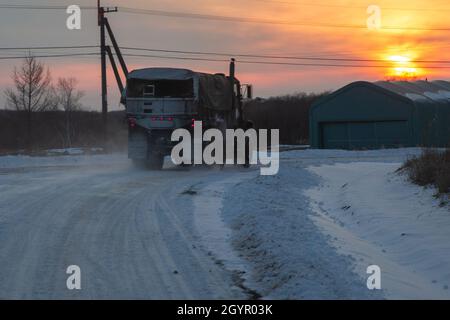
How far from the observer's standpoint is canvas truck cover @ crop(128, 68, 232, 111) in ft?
78.4

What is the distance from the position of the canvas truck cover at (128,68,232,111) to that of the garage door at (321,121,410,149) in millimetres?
23299

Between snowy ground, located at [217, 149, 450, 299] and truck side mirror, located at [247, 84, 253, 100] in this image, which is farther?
truck side mirror, located at [247, 84, 253, 100]

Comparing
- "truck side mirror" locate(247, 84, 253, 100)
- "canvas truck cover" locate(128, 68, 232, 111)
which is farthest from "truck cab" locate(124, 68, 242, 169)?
"truck side mirror" locate(247, 84, 253, 100)

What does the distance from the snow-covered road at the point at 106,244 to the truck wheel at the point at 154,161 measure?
20.9ft

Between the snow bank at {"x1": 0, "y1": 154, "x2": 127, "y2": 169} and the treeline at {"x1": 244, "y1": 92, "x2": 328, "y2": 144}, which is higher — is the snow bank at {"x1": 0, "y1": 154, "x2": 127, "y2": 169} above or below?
below

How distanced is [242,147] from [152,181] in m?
7.75

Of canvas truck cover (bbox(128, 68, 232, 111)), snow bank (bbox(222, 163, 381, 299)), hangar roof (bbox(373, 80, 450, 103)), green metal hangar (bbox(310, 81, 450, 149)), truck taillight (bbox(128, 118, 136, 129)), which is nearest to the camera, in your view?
snow bank (bbox(222, 163, 381, 299))

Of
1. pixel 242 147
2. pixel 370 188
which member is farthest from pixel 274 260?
pixel 242 147

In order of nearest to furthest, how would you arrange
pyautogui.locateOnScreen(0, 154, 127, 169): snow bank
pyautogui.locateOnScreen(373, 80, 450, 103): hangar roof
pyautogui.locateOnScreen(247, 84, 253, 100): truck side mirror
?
1. pyautogui.locateOnScreen(247, 84, 253, 100): truck side mirror
2. pyautogui.locateOnScreen(0, 154, 127, 169): snow bank
3. pyautogui.locateOnScreen(373, 80, 450, 103): hangar roof

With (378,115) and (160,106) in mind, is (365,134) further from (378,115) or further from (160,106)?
(160,106)

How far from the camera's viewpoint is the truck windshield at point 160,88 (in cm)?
2380

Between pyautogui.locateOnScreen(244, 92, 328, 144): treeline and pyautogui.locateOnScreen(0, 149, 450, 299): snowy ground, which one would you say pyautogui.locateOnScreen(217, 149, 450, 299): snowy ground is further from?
pyautogui.locateOnScreen(244, 92, 328, 144): treeline

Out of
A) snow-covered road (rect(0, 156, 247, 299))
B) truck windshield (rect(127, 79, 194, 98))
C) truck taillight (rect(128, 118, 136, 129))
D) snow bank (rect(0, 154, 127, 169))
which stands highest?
truck windshield (rect(127, 79, 194, 98))
